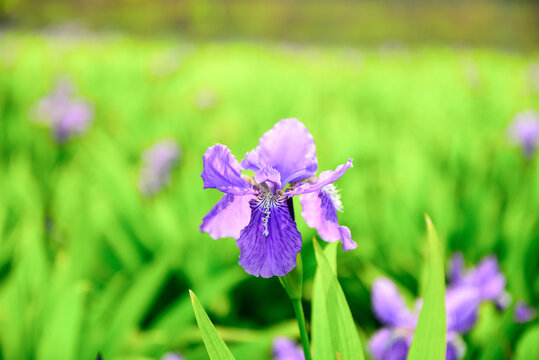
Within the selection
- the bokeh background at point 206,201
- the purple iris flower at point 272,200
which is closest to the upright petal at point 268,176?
the purple iris flower at point 272,200

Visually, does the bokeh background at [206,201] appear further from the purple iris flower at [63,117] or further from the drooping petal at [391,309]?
the drooping petal at [391,309]

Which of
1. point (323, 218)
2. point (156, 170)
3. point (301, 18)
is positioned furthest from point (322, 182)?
point (301, 18)

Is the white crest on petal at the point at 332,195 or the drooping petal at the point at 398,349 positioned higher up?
the white crest on petal at the point at 332,195

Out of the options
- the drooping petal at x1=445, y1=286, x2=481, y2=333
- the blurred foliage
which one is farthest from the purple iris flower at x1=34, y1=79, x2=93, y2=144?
the blurred foliage

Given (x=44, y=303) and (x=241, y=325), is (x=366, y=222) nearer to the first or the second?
(x=241, y=325)

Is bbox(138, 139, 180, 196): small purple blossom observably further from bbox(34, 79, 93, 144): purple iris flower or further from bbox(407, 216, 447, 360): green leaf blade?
bbox(407, 216, 447, 360): green leaf blade

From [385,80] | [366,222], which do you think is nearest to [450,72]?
[385,80]
